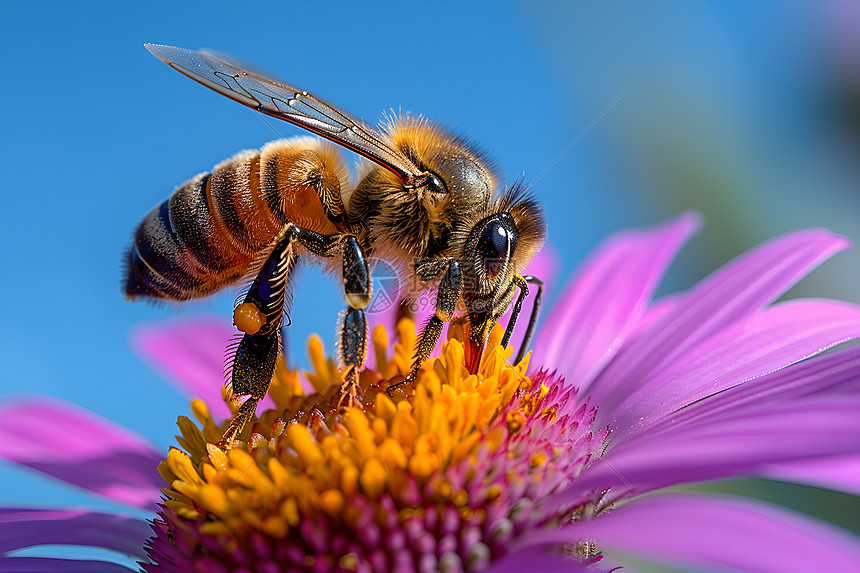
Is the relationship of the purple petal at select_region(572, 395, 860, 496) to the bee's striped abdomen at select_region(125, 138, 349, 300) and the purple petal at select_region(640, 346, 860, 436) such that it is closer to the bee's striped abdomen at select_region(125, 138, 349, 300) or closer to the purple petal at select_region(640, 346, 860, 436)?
the purple petal at select_region(640, 346, 860, 436)

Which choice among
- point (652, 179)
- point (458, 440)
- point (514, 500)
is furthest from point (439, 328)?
point (652, 179)

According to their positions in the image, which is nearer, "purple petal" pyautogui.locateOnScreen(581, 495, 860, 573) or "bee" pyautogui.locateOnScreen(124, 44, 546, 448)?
"purple petal" pyautogui.locateOnScreen(581, 495, 860, 573)

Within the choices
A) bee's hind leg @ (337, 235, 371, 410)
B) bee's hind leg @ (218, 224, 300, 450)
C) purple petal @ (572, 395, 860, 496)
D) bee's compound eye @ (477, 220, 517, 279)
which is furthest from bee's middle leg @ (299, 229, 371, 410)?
purple petal @ (572, 395, 860, 496)

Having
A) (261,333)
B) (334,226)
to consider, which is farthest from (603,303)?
(261,333)

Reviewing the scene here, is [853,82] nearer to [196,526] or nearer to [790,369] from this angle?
[790,369]

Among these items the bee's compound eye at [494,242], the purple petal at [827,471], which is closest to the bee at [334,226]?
the bee's compound eye at [494,242]

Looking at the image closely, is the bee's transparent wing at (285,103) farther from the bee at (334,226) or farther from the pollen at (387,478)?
the pollen at (387,478)
